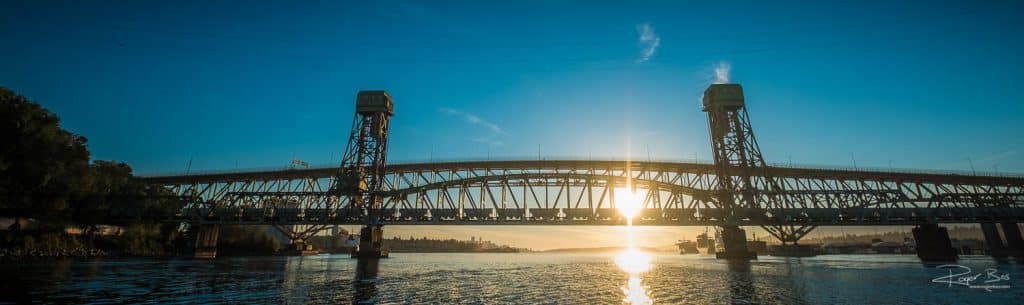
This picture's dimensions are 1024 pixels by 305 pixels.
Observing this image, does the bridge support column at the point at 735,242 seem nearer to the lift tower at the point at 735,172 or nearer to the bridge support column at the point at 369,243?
the lift tower at the point at 735,172

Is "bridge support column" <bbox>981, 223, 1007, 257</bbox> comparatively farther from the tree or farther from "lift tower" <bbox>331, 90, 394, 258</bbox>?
the tree

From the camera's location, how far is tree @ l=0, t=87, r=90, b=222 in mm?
39938

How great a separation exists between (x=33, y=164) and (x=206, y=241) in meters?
25.7

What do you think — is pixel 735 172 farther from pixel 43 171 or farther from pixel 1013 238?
pixel 43 171

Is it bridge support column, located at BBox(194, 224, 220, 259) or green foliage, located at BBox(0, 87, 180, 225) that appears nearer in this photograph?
green foliage, located at BBox(0, 87, 180, 225)

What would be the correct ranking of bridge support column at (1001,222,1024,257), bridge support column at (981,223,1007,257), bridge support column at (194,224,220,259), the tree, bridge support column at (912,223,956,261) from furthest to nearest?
1. bridge support column at (981,223,1007,257)
2. bridge support column at (1001,222,1024,257)
3. bridge support column at (194,224,220,259)
4. bridge support column at (912,223,956,261)
5. the tree

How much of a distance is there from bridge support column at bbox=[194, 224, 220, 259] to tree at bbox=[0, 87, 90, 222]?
1669 centimetres

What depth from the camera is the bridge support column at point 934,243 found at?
58.3 metres

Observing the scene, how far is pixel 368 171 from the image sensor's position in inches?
2687

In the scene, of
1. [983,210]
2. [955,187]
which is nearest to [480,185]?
[983,210]

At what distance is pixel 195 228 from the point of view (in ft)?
205

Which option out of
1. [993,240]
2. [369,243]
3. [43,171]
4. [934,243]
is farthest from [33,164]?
[993,240]

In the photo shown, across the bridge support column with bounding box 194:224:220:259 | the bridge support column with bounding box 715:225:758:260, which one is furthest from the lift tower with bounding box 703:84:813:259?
the bridge support column with bounding box 194:224:220:259

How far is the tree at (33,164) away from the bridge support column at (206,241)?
16.7 meters
